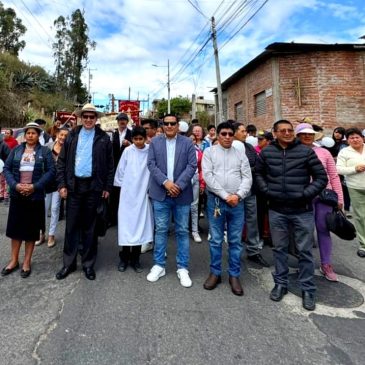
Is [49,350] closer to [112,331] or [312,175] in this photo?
[112,331]

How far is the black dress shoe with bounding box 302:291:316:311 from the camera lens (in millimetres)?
3336

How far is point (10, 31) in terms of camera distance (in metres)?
29.8

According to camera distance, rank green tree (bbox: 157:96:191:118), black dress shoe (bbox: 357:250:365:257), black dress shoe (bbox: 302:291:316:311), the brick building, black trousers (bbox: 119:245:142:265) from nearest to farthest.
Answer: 1. black dress shoe (bbox: 302:291:316:311)
2. black trousers (bbox: 119:245:142:265)
3. black dress shoe (bbox: 357:250:365:257)
4. the brick building
5. green tree (bbox: 157:96:191:118)

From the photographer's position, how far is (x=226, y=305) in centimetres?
339

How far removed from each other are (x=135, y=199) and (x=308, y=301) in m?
2.32

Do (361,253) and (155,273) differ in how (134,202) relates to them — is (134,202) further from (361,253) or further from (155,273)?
(361,253)

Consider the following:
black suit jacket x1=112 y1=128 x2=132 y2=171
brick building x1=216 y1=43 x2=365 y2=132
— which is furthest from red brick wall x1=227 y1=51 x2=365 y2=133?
black suit jacket x1=112 y1=128 x2=132 y2=171

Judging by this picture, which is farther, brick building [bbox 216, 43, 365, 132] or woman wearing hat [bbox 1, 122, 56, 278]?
brick building [bbox 216, 43, 365, 132]

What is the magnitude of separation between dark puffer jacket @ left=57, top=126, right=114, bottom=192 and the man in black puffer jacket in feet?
6.29

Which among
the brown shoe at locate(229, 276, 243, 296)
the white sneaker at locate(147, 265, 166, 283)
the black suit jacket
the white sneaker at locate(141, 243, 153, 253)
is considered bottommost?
the brown shoe at locate(229, 276, 243, 296)

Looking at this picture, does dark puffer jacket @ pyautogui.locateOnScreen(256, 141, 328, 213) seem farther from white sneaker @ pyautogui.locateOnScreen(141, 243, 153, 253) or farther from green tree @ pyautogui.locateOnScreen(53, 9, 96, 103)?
green tree @ pyautogui.locateOnScreen(53, 9, 96, 103)

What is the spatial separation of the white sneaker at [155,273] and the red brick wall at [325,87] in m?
10.9

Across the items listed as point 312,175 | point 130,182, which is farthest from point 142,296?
point 312,175

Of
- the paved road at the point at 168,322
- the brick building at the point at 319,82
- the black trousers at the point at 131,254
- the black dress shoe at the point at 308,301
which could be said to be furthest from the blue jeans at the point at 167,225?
the brick building at the point at 319,82
